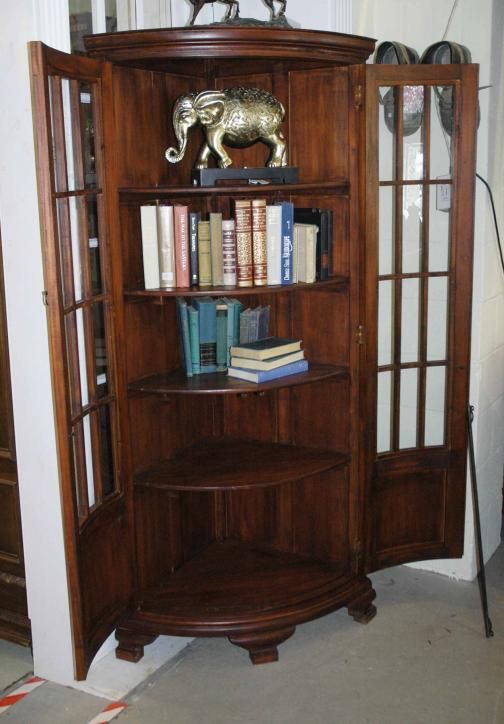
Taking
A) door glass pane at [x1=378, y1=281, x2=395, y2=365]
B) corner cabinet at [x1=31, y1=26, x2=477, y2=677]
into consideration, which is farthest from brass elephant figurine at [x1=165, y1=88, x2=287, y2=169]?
door glass pane at [x1=378, y1=281, x2=395, y2=365]

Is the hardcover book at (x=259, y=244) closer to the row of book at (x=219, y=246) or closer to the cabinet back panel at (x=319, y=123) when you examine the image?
the row of book at (x=219, y=246)

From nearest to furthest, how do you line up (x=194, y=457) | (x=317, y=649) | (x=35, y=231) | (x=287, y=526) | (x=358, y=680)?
(x=35, y=231), (x=358, y=680), (x=317, y=649), (x=194, y=457), (x=287, y=526)

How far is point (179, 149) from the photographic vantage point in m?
2.97

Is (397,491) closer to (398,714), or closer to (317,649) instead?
(317,649)

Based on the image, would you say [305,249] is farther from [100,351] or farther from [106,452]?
[106,452]

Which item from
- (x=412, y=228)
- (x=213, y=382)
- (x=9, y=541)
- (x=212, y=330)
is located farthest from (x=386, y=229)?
(x=9, y=541)

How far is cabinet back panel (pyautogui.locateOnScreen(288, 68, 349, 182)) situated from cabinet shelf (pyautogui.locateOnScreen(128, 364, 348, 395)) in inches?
27.7

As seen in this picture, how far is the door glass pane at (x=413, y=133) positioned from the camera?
309cm

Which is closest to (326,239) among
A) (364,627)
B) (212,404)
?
(212,404)

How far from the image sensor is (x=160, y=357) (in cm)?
319

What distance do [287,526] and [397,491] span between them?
1.53 ft

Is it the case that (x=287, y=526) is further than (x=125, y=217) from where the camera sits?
Yes

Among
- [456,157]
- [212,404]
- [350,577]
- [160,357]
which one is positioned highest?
[456,157]

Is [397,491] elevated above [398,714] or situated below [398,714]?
above
